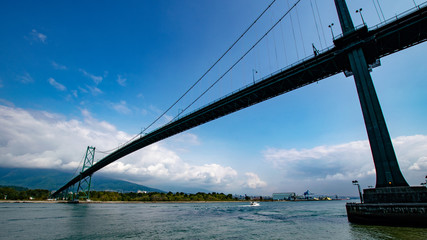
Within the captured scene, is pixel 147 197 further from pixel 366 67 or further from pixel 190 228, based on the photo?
pixel 366 67

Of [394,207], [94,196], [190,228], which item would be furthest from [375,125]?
[94,196]

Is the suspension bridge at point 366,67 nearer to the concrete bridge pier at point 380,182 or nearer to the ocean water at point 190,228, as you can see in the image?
the concrete bridge pier at point 380,182

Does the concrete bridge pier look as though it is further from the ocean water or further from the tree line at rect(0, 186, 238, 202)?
the tree line at rect(0, 186, 238, 202)

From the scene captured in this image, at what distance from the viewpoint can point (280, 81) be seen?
2930 centimetres

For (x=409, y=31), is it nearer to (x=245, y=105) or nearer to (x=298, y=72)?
(x=298, y=72)

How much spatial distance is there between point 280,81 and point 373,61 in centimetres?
1067

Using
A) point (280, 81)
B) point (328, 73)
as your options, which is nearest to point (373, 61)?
point (328, 73)

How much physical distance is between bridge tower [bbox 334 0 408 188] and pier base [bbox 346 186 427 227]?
3.43 feet

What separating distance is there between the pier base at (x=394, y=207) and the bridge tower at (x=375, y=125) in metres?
1.05

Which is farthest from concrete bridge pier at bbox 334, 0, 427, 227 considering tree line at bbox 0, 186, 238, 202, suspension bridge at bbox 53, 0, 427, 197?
tree line at bbox 0, 186, 238, 202

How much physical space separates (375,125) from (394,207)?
694 centimetres

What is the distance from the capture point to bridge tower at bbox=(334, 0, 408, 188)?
16.5m

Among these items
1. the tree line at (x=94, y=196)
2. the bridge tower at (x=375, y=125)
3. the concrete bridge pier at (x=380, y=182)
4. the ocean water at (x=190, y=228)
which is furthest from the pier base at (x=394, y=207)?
the tree line at (x=94, y=196)

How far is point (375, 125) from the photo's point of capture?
18.1m
